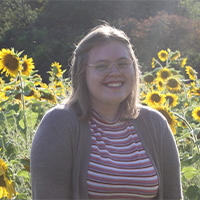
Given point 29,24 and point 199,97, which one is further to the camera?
point 29,24

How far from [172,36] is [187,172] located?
8.67 meters

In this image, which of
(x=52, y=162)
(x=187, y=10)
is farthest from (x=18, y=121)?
(x=187, y=10)

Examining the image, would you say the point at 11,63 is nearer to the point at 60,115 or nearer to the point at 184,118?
the point at 60,115

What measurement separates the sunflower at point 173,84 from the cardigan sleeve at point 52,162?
8.00 ft

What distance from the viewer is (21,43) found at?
39.7 ft

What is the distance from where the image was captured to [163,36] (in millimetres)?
10227

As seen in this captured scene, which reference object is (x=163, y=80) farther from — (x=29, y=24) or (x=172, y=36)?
(x=29, y=24)

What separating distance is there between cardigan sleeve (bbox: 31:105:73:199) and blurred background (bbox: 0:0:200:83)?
785cm

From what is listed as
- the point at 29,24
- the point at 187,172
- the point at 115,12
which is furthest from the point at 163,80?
the point at 29,24

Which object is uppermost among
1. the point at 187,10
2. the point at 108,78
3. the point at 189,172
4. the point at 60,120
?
the point at 187,10

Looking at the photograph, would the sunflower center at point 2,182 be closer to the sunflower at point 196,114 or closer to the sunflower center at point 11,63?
the sunflower center at point 11,63

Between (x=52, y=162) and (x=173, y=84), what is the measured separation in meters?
2.58

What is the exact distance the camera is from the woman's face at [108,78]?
1854mm

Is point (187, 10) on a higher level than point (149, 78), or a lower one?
higher
